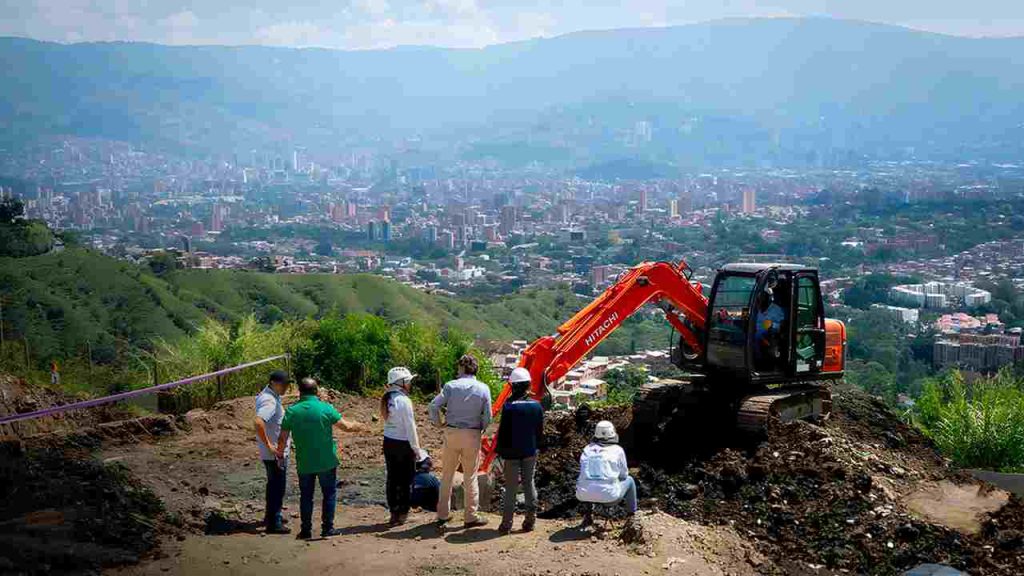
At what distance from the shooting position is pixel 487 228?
121 m

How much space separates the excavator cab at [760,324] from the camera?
44.5 ft

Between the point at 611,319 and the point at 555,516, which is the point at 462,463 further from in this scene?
the point at 611,319

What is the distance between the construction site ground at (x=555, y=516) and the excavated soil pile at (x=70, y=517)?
22mm

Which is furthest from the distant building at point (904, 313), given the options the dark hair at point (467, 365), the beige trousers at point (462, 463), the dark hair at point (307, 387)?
the dark hair at point (307, 387)

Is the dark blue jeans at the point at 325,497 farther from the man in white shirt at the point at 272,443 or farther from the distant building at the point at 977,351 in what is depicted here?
the distant building at the point at 977,351

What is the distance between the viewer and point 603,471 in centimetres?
981

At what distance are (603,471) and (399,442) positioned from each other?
202 cm

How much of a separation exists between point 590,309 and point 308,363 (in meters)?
8.20

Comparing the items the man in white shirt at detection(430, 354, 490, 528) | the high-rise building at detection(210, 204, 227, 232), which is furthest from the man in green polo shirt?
the high-rise building at detection(210, 204, 227, 232)

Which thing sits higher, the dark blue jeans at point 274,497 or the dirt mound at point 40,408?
the dark blue jeans at point 274,497

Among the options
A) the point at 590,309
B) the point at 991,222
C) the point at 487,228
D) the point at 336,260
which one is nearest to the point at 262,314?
the point at 590,309

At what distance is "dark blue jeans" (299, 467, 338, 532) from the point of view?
9.62 m

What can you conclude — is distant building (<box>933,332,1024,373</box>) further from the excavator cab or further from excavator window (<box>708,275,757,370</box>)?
excavator window (<box>708,275,757,370</box>)

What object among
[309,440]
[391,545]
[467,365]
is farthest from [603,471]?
[309,440]
